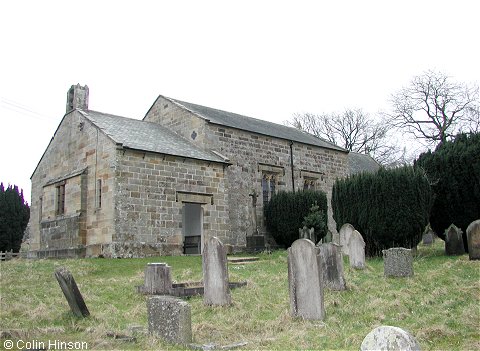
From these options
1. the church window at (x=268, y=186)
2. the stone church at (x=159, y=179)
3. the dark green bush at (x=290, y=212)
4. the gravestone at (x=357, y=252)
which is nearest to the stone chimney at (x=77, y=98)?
the stone church at (x=159, y=179)

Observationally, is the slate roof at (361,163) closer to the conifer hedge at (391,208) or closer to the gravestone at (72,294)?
the conifer hedge at (391,208)

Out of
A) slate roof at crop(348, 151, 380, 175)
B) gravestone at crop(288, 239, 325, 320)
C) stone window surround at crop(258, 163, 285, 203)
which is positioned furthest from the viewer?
slate roof at crop(348, 151, 380, 175)

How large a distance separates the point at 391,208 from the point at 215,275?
8.65 metres

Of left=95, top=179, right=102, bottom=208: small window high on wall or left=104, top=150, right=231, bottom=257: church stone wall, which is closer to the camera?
left=104, top=150, right=231, bottom=257: church stone wall

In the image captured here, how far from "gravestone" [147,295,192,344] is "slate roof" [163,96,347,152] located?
16.9m

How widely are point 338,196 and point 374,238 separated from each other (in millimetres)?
2228

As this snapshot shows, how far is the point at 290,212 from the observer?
24250 mm

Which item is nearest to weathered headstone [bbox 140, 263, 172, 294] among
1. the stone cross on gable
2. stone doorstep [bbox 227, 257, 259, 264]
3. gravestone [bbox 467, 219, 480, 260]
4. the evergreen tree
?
stone doorstep [bbox 227, 257, 259, 264]

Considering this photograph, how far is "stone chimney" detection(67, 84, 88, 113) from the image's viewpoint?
24.1 metres

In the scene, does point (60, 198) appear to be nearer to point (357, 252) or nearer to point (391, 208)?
point (357, 252)

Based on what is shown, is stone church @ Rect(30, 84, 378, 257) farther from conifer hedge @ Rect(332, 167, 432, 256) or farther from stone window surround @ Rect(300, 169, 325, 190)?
conifer hedge @ Rect(332, 167, 432, 256)

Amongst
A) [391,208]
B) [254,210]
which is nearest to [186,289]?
[391,208]

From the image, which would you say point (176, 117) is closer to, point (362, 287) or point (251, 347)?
point (362, 287)

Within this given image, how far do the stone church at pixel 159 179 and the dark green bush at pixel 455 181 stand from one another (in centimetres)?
866
